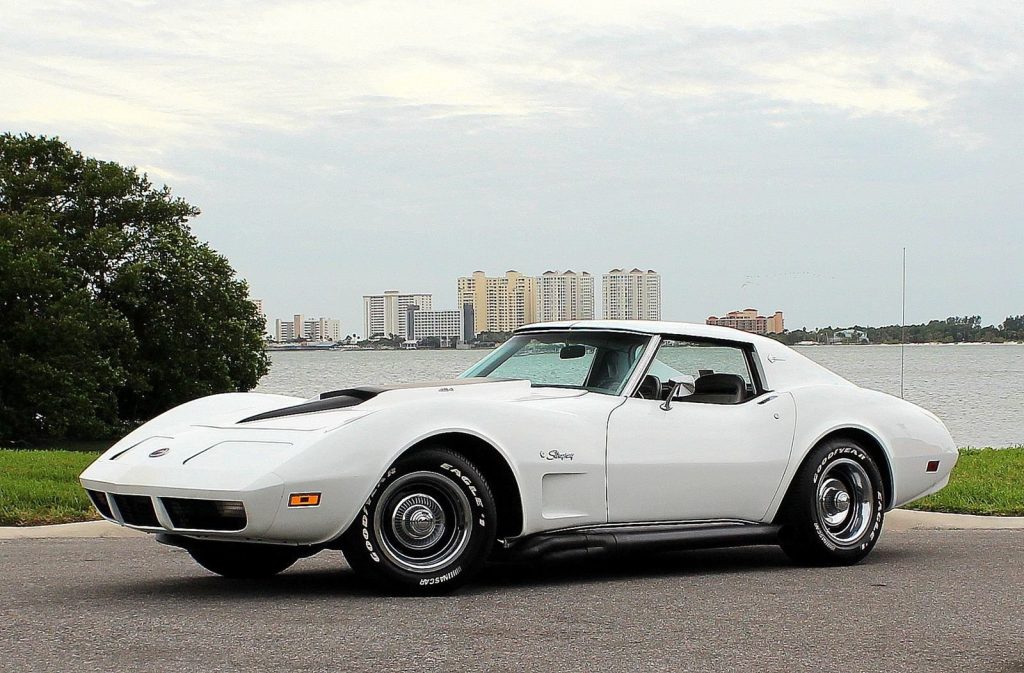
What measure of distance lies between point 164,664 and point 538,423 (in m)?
2.61

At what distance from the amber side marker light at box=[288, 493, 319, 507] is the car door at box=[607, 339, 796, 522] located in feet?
5.54

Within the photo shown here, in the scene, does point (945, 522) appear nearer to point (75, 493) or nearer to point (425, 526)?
point (425, 526)

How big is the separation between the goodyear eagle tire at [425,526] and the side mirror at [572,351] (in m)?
1.45

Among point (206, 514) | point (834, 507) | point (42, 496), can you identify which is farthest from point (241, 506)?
point (42, 496)

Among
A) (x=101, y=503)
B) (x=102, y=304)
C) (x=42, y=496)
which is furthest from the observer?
(x=102, y=304)

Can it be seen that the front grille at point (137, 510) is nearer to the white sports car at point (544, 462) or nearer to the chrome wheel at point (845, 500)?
the white sports car at point (544, 462)

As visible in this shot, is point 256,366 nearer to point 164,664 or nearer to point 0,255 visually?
point 0,255

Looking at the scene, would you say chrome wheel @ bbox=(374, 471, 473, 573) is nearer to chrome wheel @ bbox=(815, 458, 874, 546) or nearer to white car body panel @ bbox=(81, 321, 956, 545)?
white car body panel @ bbox=(81, 321, 956, 545)

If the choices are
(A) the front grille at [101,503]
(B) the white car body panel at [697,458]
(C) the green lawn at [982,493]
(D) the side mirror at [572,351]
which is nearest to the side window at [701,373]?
(B) the white car body panel at [697,458]

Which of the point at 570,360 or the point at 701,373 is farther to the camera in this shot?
the point at 701,373

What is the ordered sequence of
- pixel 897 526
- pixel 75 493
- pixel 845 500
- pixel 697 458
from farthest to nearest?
pixel 75 493, pixel 897 526, pixel 845 500, pixel 697 458

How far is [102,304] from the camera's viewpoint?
40750 mm

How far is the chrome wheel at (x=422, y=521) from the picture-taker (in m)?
6.45

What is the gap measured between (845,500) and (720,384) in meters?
1.08
